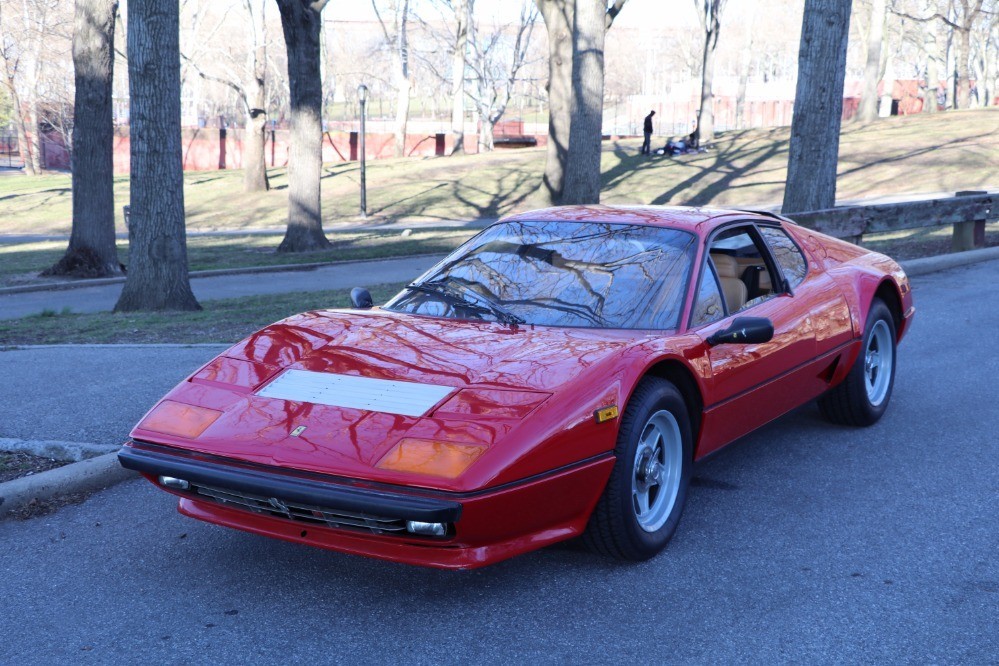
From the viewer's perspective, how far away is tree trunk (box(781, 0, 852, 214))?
12.3 m

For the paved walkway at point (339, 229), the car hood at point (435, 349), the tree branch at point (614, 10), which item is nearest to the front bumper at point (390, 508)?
the car hood at point (435, 349)

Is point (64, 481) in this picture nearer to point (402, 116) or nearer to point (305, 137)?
point (305, 137)

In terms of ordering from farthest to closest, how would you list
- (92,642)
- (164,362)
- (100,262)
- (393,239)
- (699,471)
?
(393,239) → (100,262) → (164,362) → (699,471) → (92,642)

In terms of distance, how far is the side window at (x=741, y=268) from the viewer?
16.5 feet

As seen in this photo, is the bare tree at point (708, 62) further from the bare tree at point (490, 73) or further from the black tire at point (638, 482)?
the black tire at point (638, 482)

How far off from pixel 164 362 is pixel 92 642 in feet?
14.0

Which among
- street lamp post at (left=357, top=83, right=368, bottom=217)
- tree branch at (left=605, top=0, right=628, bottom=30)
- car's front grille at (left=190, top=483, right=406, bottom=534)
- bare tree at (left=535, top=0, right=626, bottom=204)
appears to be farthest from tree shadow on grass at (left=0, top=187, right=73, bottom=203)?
car's front grille at (left=190, top=483, right=406, bottom=534)

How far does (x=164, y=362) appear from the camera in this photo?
7422 mm

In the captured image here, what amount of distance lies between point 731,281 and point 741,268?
0.59 feet

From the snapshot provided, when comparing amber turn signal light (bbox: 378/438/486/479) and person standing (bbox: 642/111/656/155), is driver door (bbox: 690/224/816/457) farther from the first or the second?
person standing (bbox: 642/111/656/155)

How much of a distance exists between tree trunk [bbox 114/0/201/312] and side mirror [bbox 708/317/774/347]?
8.06 meters

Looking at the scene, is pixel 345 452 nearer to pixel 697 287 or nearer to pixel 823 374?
pixel 697 287

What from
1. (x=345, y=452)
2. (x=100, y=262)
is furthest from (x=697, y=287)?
(x=100, y=262)

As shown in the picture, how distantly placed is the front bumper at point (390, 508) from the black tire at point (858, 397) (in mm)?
2660
